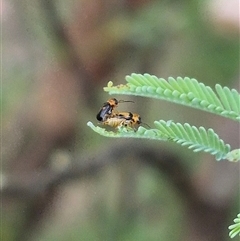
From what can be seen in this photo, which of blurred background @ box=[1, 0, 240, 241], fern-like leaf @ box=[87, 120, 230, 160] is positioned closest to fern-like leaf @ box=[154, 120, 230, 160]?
fern-like leaf @ box=[87, 120, 230, 160]

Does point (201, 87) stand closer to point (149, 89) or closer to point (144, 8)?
point (149, 89)

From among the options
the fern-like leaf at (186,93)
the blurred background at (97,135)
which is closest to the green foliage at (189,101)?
the fern-like leaf at (186,93)

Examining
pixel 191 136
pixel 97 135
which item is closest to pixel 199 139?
pixel 191 136

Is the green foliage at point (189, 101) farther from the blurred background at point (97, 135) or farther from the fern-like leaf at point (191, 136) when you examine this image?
the blurred background at point (97, 135)

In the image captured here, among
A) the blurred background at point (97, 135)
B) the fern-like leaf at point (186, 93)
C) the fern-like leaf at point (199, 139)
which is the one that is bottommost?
the fern-like leaf at point (199, 139)

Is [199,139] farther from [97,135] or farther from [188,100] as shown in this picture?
[97,135]

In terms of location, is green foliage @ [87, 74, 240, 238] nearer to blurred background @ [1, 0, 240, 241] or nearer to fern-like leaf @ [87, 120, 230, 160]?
fern-like leaf @ [87, 120, 230, 160]
